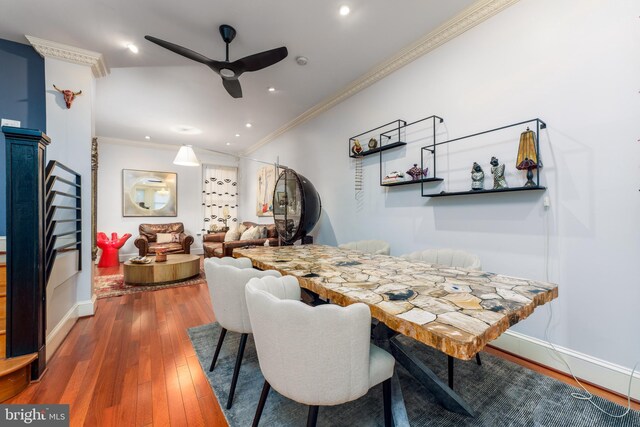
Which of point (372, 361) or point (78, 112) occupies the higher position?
point (78, 112)

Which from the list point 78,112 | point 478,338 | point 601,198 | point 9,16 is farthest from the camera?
point 78,112

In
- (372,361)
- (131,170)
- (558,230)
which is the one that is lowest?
(372,361)

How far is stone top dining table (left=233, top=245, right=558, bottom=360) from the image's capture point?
0.80 metres

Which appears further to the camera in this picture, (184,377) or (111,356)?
(111,356)

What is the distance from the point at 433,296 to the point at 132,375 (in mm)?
2058

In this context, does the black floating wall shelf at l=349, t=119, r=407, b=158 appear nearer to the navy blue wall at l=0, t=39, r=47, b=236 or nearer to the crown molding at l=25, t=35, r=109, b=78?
the crown molding at l=25, t=35, r=109, b=78

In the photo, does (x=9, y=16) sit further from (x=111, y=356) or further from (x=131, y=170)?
(x=131, y=170)

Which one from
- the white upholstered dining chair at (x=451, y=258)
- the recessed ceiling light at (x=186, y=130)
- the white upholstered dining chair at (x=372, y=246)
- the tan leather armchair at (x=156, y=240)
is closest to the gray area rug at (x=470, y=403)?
the white upholstered dining chair at (x=451, y=258)

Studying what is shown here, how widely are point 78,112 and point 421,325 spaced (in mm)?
3847

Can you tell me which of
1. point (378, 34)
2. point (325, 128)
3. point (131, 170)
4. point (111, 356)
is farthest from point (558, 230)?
point (131, 170)

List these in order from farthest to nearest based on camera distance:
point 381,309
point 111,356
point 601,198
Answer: point 111,356 → point 601,198 → point 381,309

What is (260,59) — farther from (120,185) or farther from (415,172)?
(120,185)

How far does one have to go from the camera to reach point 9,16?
93.0 inches

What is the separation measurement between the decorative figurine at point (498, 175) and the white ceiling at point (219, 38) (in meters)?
1.40
